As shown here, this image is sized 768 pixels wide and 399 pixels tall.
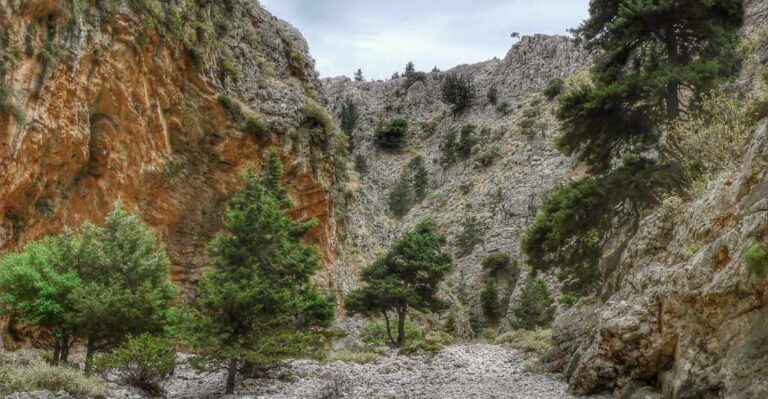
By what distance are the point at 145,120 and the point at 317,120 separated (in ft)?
33.1

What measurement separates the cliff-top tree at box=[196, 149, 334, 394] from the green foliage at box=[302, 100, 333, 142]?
15593 millimetres

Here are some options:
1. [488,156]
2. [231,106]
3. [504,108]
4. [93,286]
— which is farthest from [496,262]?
[93,286]

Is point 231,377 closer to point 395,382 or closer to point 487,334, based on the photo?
point 395,382

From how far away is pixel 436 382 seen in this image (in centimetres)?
1380

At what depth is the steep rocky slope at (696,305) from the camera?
6.66 m

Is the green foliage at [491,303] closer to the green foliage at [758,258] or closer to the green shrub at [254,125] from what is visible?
the green shrub at [254,125]

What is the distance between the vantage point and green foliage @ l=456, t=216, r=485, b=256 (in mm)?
50406

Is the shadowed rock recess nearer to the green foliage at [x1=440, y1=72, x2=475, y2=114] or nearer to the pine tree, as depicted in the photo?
the pine tree

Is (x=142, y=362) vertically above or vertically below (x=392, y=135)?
below

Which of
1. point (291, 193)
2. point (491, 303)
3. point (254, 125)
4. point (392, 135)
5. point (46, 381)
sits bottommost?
point (46, 381)

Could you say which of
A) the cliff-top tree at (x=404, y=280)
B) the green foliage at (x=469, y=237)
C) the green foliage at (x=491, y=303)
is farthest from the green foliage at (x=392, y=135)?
the cliff-top tree at (x=404, y=280)

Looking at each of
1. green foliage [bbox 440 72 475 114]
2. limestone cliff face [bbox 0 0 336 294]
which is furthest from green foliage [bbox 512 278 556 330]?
green foliage [bbox 440 72 475 114]

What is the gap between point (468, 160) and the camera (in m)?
63.0

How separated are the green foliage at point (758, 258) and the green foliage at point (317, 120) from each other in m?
25.0
